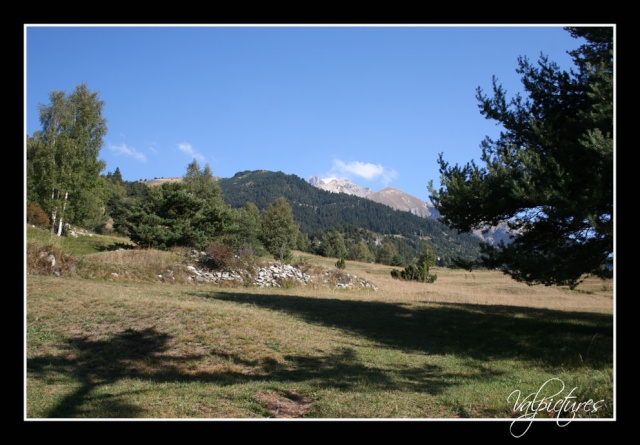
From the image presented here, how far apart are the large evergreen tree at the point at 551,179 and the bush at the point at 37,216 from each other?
3546 cm

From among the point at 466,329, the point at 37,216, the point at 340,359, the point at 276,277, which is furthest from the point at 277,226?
the point at 340,359

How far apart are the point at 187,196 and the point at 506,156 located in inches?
924

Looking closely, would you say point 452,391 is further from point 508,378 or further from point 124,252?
point 124,252

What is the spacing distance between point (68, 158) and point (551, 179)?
32636 millimetres

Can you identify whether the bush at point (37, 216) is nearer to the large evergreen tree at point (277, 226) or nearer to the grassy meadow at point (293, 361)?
the grassy meadow at point (293, 361)

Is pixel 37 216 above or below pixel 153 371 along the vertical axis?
above

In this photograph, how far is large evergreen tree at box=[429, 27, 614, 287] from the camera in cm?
877

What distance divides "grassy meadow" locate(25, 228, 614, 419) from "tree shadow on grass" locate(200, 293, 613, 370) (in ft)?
0.20

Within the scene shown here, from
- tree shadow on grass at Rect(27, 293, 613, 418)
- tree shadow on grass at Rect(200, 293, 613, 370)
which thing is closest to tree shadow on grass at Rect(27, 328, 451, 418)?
tree shadow on grass at Rect(27, 293, 613, 418)

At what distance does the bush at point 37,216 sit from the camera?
34719 millimetres

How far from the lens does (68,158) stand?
1227 inches
